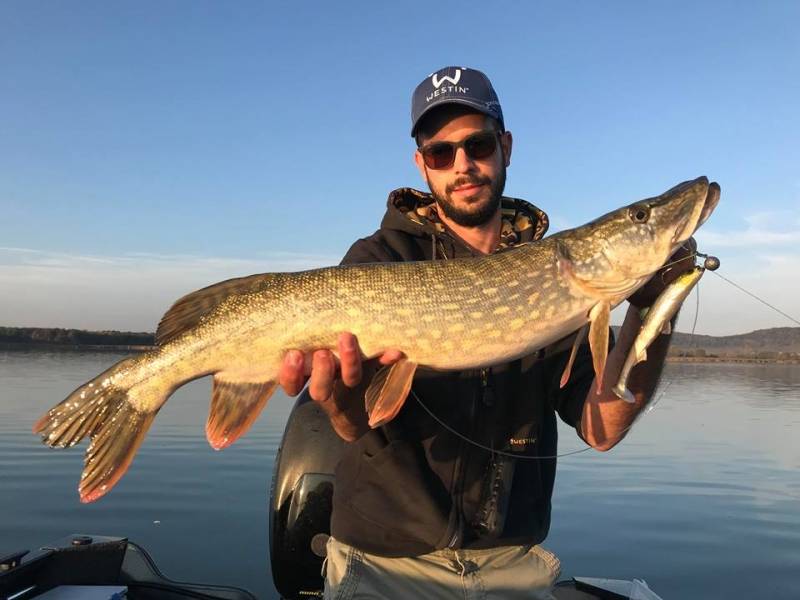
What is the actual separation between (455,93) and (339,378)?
151 cm

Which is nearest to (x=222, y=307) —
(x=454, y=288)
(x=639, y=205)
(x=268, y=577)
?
(x=454, y=288)

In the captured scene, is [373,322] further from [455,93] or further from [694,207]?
[694,207]

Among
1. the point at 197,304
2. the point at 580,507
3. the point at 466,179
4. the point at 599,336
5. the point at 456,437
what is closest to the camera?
the point at 599,336

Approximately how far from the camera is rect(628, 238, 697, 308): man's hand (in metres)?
2.59

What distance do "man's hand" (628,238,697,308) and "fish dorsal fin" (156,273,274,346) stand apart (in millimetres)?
1574

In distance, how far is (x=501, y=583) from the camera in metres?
2.51

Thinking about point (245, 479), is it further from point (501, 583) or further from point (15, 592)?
point (501, 583)

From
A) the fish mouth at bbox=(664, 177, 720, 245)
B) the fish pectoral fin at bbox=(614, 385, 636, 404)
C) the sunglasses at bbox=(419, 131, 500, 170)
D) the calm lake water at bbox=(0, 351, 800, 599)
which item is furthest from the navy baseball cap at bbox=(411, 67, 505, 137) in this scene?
the calm lake water at bbox=(0, 351, 800, 599)

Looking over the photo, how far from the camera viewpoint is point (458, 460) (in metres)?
2.56

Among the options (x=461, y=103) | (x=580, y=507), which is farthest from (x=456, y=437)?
(x=580, y=507)

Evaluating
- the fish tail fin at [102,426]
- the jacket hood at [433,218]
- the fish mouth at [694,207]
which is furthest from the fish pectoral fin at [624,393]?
the fish tail fin at [102,426]

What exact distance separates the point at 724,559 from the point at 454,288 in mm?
5109

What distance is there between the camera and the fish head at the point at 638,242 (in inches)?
102

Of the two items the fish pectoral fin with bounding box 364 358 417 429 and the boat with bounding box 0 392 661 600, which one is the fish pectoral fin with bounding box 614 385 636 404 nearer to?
the fish pectoral fin with bounding box 364 358 417 429
